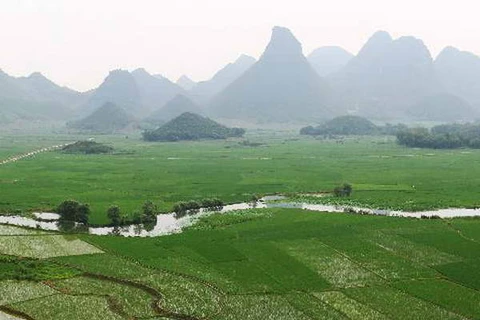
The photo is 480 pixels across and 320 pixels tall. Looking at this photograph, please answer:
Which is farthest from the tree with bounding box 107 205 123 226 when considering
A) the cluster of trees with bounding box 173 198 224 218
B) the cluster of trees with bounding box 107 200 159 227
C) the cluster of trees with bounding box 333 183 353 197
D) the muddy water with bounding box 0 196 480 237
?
the cluster of trees with bounding box 333 183 353 197

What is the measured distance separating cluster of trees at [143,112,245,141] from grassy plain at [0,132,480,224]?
3923 centimetres

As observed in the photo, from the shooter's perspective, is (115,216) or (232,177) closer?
(115,216)

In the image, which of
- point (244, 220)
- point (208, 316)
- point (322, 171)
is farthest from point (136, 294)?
point (322, 171)

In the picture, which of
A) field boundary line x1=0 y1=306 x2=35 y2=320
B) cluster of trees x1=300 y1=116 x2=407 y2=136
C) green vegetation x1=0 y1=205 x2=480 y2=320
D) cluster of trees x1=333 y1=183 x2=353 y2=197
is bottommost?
field boundary line x1=0 y1=306 x2=35 y2=320

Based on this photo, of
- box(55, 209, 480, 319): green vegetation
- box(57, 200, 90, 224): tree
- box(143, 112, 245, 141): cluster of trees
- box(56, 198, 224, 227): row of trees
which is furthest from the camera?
box(143, 112, 245, 141): cluster of trees

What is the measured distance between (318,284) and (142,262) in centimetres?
1057

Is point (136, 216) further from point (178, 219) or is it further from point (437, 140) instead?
point (437, 140)

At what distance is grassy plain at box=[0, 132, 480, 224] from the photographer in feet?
190

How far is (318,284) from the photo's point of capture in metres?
30.8

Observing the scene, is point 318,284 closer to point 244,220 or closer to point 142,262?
point 142,262

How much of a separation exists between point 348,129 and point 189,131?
2017 inches

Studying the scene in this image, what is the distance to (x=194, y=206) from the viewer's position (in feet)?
178

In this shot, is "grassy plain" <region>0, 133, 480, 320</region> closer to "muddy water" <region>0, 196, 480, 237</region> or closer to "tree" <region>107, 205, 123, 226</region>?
"tree" <region>107, 205, 123, 226</region>

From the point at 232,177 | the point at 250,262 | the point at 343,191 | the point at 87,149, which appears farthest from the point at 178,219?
the point at 87,149
